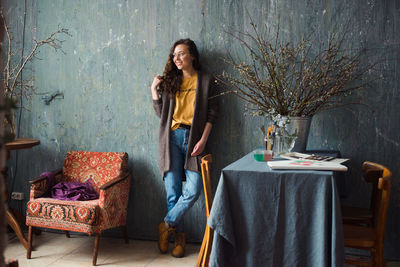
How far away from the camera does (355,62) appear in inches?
121

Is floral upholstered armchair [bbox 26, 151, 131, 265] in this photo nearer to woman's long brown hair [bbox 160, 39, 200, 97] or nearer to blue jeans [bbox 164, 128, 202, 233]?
blue jeans [bbox 164, 128, 202, 233]

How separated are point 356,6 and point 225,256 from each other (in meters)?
2.16

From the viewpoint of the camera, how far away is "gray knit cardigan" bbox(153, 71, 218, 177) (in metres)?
3.26

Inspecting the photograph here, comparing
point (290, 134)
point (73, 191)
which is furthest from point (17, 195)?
point (290, 134)

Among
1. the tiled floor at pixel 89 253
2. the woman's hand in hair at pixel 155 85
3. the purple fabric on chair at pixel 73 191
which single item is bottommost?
the tiled floor at pixel 89 253

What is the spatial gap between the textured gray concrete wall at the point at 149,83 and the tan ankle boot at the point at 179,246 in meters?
0.22

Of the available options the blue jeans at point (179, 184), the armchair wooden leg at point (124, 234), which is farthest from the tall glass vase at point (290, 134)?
the armchair wooden leg at point (124, 234)

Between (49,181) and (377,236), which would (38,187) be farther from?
(377,236)

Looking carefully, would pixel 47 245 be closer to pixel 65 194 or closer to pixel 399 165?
pixel 65 194

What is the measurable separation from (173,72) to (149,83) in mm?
297

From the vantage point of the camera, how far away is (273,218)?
6.91 feet

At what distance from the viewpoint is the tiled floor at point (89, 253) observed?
10.3 ft

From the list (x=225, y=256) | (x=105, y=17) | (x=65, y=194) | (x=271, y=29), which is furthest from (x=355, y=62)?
(x=65, y=194)

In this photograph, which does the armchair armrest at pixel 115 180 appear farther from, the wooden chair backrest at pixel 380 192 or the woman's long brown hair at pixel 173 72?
the wooden chair backrest at pixel 380 192
